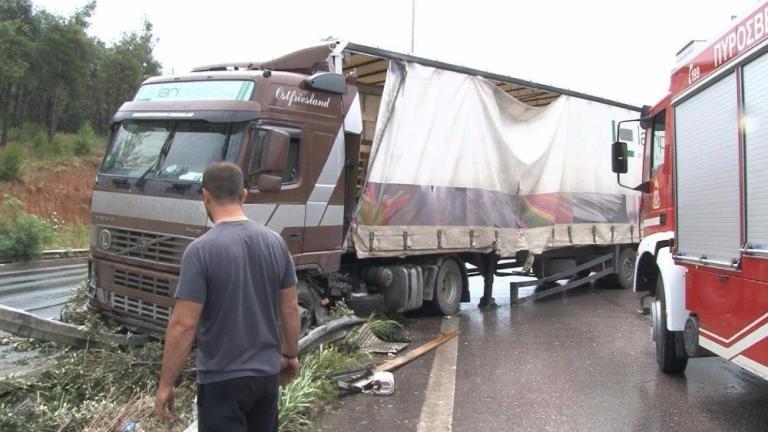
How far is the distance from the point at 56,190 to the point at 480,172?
29153mm

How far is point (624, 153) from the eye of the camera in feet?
22.0

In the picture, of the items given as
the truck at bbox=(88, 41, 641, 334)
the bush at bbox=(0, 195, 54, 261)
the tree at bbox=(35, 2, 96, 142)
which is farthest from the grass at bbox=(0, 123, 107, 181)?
the truck at bbox=(88, 41, 641, 334)

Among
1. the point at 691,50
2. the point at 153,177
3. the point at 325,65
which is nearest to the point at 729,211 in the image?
the point at 691,50

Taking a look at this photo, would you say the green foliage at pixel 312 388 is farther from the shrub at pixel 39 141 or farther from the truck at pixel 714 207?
the shrub at pixel 39 141

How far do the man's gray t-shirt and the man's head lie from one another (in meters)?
0.11

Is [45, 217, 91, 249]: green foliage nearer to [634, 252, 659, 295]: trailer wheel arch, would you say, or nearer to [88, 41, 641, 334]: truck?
[88, 41, 641, 334]: truck

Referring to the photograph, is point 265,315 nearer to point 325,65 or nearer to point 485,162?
point 325,65

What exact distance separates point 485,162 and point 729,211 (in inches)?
200

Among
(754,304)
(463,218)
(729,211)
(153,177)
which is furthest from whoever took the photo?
(463,218)

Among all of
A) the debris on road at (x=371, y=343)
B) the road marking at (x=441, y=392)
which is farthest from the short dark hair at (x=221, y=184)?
the debris on road at (x=371, y=343)

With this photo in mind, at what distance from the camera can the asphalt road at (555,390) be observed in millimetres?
4789

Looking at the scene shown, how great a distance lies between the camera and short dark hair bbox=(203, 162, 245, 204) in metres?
2.73

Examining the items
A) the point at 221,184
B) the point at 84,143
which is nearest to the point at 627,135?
the point at 221,184

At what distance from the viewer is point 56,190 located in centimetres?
3200
